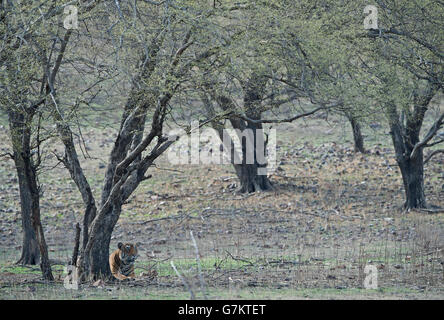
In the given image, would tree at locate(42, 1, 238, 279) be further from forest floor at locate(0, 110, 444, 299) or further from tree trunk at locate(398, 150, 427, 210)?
tree trunk at locate(398, 150, 427, 210)

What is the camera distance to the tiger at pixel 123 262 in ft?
34.2

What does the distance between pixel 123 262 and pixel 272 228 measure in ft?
22.2

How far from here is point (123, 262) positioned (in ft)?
34.4

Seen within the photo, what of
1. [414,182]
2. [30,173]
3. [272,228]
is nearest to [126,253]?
[30,173]

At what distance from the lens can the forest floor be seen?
9.46 m

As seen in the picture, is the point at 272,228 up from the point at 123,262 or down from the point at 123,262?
up

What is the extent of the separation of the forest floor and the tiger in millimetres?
334

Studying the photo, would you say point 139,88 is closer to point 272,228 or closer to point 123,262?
point 123,262

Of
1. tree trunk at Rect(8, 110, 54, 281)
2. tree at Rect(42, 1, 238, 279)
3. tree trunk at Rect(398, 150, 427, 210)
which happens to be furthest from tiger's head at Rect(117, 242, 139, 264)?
tree trunk at Rect(398, 150, 427, 210)

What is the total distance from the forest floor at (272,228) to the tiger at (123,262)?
1.10 ft

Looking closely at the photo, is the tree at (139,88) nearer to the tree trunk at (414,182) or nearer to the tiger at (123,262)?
the tiger at (123,262)

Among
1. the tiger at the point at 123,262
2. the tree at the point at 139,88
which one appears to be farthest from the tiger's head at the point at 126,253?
the tree at the point at 139,88

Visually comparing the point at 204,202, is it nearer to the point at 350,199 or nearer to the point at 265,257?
the point at 350,199

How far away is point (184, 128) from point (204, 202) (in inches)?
408
